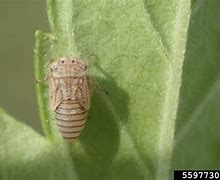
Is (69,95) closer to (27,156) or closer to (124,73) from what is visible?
(124,73)

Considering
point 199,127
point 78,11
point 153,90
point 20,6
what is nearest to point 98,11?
point 78,11

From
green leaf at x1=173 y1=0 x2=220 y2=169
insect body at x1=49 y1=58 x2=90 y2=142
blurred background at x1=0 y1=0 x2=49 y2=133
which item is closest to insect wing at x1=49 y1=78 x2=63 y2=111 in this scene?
insect body at x1=49 y1=58 x2=90 y2=142

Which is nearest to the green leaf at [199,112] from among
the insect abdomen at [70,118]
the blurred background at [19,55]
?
the insect abdomen at [70,118]

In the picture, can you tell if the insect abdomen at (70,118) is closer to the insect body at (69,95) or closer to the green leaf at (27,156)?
the insect body at (69,95)

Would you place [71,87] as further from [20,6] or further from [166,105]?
[20,6]

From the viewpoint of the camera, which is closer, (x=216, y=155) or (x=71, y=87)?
(x=216, y=155)

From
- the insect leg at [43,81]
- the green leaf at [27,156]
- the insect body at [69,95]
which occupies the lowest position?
the green leaf at [27,156]
